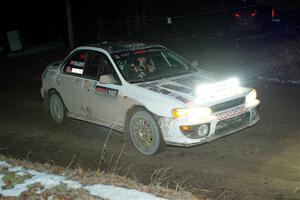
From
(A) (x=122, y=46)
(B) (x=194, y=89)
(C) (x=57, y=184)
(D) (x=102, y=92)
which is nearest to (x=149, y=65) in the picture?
(A) (x=122, y=46)

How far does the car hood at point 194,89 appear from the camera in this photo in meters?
6.48

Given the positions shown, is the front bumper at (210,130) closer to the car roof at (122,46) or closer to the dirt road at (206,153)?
the dirt road at (206,153)

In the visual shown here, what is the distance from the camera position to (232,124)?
6715mm

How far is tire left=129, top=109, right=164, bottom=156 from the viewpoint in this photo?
6.63m

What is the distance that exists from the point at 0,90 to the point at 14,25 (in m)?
14.7

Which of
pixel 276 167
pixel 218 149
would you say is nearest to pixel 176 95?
pixel 218 149

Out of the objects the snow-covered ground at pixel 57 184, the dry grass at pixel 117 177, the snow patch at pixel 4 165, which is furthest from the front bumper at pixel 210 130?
the snow patch at pixel 4 165

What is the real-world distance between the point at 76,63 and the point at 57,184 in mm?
3446

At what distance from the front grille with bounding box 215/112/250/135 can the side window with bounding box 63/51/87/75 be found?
9.53ft

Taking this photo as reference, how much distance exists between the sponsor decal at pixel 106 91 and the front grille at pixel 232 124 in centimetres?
178

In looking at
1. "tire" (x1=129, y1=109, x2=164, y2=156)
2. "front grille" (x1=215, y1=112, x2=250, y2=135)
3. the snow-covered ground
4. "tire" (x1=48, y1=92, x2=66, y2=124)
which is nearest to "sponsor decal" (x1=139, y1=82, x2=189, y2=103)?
"tire" (x1=129, y1=109, x2=164, y2=156)

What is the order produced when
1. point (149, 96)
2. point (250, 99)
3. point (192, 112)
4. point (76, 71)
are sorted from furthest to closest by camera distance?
point (76, 71) < point (250, 99) < point (149, 96) < point (192, 112)

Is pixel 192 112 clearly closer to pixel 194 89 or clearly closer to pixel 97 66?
pixel 194 89

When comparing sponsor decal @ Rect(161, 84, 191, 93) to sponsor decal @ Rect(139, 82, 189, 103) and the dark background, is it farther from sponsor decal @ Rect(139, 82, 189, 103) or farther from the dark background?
the dark background
